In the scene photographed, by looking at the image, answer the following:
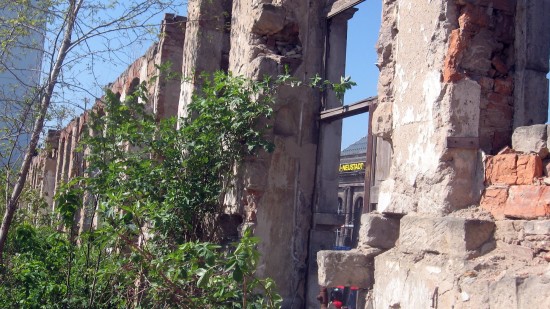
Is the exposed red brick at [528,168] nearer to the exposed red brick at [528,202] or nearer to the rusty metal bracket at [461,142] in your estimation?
the exposed red brick at [528,202]

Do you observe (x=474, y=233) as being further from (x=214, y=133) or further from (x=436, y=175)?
(x=214, y=133)

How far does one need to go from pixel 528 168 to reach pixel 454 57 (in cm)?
65

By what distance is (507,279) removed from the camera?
2697 mm

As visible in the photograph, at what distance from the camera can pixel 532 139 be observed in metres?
3.01

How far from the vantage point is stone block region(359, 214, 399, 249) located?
3.81m

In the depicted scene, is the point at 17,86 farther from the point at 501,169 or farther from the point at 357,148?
the point at 357,148

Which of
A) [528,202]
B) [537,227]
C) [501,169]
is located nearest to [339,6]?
[501,169]

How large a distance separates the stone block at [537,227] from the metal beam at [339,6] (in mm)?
3129

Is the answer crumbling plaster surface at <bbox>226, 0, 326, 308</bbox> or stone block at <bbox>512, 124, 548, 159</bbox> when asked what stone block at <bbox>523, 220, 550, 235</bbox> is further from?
crumbling plaster surface at <bbox>226, 0, 326, 308</bbox>

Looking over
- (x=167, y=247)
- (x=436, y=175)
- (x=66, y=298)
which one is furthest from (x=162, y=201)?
(x=436, y=175)

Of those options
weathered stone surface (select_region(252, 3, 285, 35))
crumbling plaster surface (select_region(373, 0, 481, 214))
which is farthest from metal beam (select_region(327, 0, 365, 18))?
crumbling plaster surface (select_region(373, 0, 481, 214))

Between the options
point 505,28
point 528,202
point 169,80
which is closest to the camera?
point 528,202

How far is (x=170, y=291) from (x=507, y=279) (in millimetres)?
2320

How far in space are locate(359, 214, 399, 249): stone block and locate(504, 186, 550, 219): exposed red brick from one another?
89 cm
